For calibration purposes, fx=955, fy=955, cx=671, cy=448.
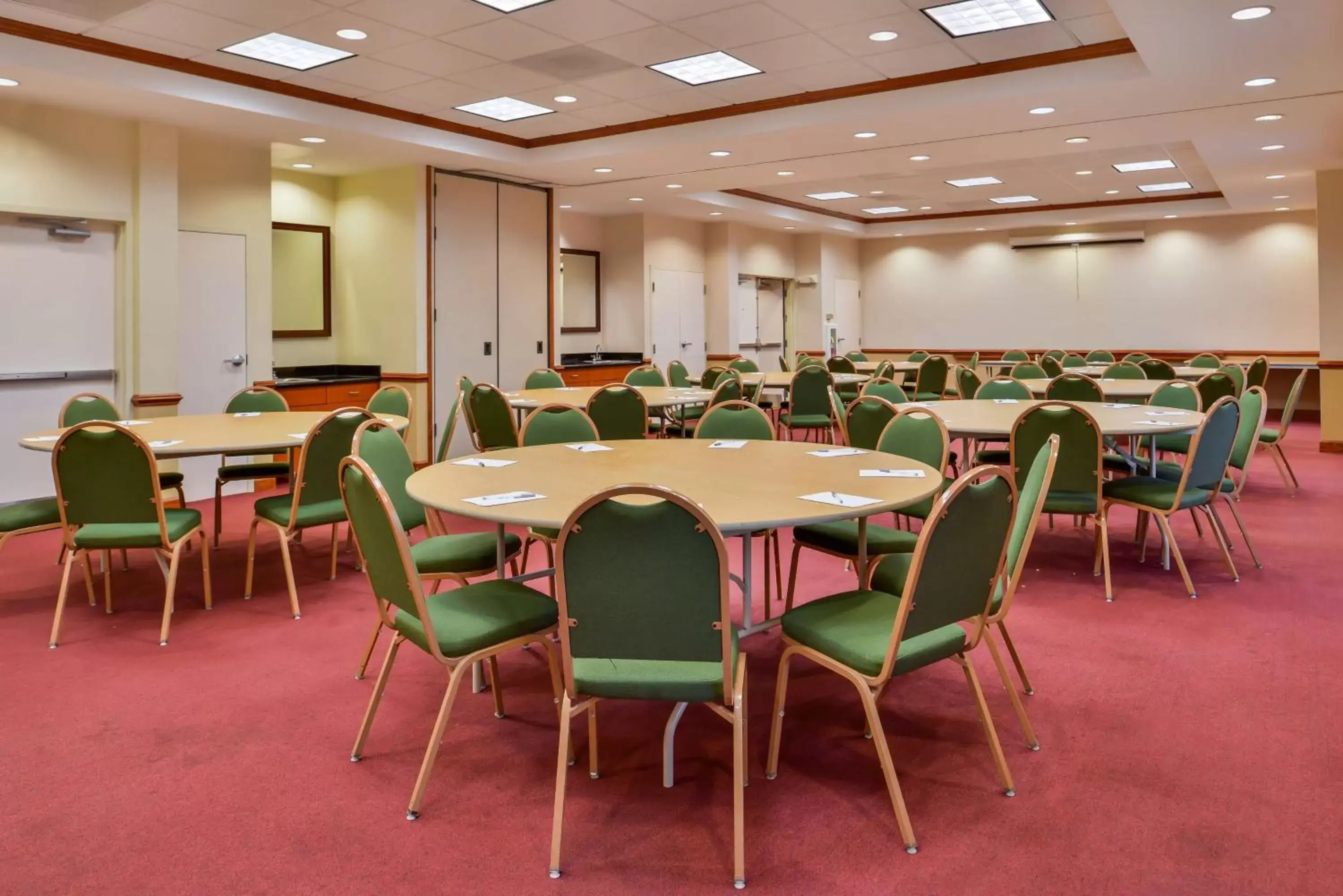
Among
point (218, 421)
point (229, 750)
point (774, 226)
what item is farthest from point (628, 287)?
point (229, 750)

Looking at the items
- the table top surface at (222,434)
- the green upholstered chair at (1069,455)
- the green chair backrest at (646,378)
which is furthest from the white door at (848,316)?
the green upholstered chair at (1069,455)

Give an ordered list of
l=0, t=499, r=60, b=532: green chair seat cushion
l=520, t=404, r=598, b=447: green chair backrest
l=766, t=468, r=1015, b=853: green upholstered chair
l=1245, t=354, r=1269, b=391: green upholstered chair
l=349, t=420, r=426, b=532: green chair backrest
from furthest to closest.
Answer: l=1245, t=354, r=1269, b=391: green upholstered chair
l=520, t=404, r=598, b=447: green chair backrest
l=0, t=499, r=60, b=532: green chair seat cushion
l=349, t=420, r=426, b=532: green chair backrest
l=766, t=468, r=1015, b=853: green upholstered chair

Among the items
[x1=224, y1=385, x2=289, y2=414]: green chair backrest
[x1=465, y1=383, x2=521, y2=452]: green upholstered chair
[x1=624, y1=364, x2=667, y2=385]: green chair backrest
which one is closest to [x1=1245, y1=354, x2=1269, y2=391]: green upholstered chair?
[x1=624, y1=364, x2=667, y2=385]: green chair backrest

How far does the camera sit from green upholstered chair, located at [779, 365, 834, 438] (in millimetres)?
7934

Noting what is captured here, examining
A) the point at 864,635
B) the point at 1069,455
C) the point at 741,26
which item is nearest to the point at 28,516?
the point at 864,635

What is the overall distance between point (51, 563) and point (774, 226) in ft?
35.5

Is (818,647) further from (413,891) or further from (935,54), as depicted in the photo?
(935,54)

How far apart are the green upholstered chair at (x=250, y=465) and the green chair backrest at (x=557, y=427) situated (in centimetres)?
194

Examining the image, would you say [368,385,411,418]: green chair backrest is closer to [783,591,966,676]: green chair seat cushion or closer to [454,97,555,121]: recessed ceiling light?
[454,97,555,121]: recessed ceiling light

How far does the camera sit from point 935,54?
5.92 meters

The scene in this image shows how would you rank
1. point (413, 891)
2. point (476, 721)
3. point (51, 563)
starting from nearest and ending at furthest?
1. point (413, 891)
2. point (476, 721)
3. point (51, 563)

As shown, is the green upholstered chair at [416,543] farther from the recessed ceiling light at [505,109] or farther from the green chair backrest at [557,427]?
the recessed ceiling light at [505,109]

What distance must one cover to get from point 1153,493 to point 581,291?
28.8 feet

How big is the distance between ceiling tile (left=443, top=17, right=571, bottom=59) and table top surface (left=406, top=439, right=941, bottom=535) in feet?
9.05
